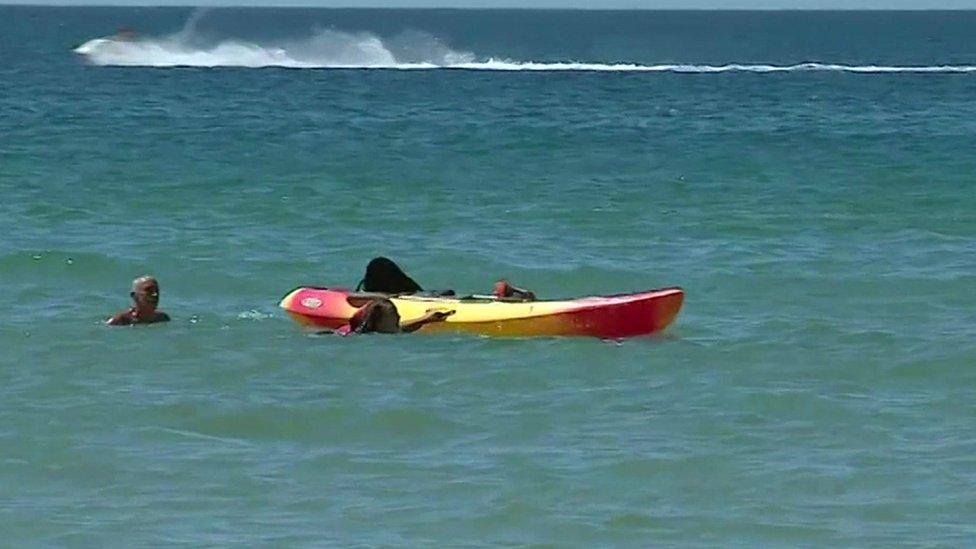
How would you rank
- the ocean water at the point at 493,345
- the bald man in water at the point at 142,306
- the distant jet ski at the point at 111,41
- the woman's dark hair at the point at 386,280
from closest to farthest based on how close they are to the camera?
the ocean water at the point at 493,345, the bald man in water at the point at 142,306, the woman's dark hair at the point at 386,280, the distant jet ski at the point at 111,41

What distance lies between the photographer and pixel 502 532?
1169 cm

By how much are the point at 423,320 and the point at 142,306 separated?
2603mm

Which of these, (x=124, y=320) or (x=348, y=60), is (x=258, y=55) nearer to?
(x=348, y=60)

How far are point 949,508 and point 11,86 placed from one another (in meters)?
54.4

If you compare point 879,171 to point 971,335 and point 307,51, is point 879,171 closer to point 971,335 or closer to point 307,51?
point 971,335

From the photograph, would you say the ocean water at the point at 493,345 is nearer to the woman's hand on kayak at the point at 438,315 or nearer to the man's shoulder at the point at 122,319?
the woman's hand on kayak at the point at 438,315

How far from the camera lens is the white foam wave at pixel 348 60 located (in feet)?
263

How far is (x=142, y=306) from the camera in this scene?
60.2 feet

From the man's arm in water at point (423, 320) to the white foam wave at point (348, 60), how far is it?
60662mm

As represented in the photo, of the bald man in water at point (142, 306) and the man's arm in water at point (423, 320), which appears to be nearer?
the man's arm in water at point (423, 320)

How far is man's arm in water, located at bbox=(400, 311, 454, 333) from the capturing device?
59.1 ft

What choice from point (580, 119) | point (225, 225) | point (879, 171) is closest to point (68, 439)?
point (225, 225)

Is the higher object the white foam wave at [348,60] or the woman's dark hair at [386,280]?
the woman's dark hair at [386,280]

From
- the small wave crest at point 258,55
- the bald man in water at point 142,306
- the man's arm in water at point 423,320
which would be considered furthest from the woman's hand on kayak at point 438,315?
the small wave crest at point 258,55
